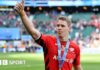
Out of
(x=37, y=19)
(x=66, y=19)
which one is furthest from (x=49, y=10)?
(x=66, y=19)

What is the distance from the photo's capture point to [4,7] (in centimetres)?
3872

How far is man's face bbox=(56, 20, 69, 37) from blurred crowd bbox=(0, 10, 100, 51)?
31500 mm

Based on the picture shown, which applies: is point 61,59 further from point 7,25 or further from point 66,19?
point 7,25

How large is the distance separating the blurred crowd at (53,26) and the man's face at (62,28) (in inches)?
1240

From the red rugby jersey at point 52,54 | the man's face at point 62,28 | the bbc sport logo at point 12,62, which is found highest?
the man's face at point 62,28

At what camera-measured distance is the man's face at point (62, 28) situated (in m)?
5.64

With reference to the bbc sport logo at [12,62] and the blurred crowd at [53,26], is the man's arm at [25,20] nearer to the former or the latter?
the bbc sport logo at [12,62]

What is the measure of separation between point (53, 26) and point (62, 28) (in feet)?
118

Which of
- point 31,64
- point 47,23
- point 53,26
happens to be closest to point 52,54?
point 31,64

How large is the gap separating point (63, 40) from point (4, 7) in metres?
33.4

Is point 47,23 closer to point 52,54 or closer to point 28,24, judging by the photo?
point 52,54

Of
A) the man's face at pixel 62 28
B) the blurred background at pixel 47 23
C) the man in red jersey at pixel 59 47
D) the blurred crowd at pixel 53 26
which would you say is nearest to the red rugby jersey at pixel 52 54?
the man in red jersey at pixel 59 47

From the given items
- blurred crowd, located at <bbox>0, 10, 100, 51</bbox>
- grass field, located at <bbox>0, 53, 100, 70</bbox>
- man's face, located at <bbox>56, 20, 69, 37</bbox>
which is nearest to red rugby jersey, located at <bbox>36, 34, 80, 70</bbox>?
man's face, located at <bbox>56, 20, 69, 37</bbox>

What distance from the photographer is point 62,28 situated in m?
5.68
